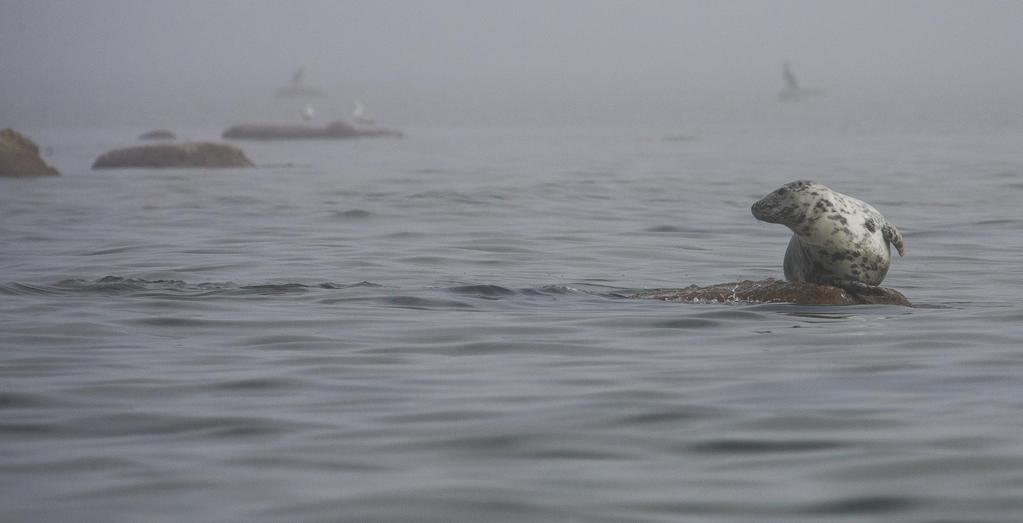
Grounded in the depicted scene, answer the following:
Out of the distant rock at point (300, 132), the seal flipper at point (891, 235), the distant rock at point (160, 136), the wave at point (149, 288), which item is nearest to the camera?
the seal flipper at point (891, 235)

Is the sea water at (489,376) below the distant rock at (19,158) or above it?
below

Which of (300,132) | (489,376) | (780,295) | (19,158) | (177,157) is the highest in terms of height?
(300,132)

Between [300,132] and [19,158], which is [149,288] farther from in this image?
[300,132]

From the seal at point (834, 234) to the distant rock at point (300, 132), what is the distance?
134 feet

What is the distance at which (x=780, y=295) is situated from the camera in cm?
1167

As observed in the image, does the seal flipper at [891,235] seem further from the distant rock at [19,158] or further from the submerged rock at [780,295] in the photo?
the distant rock at [19,158]

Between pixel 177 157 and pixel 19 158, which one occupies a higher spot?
pixel 177 157

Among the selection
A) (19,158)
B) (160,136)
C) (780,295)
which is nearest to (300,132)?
(160,136)

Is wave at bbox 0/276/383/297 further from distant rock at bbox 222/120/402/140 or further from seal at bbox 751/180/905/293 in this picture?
distant rock at bbox 222/120/402/140

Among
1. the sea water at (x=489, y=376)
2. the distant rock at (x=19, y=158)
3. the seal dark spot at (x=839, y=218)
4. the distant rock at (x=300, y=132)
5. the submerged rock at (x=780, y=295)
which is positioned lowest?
the sea water at (x=489, y=376)

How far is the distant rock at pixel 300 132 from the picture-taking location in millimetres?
52000

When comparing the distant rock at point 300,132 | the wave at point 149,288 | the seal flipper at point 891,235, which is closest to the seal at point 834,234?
the seal flipper at point 891,235

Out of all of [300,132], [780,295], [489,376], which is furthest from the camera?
[300,132]

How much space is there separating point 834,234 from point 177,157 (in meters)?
24.1
